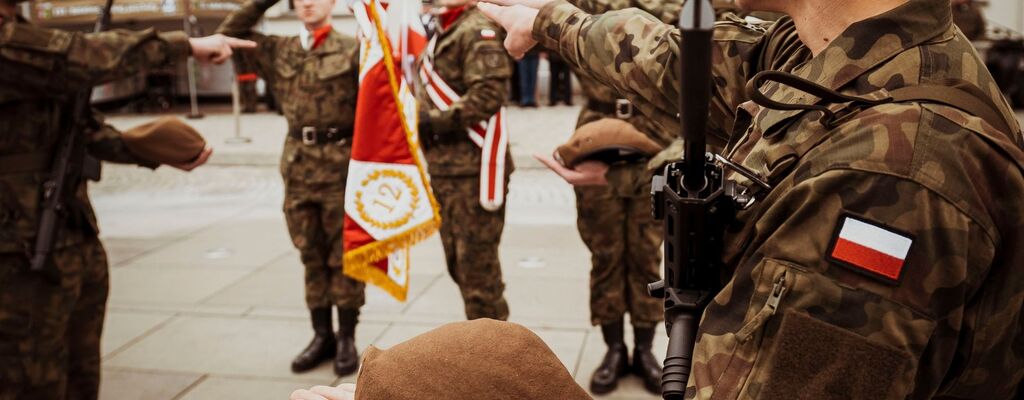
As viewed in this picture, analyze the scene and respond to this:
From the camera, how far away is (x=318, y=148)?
14.9 ft

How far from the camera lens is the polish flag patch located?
46.4 inches

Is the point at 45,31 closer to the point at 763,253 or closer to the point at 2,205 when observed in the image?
the point at 2,205

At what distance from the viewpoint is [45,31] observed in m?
3.33

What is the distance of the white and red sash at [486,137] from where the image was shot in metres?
4.38

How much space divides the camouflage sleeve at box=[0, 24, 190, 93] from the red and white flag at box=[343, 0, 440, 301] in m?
→ 0.83

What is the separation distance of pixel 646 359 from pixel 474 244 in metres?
0.99

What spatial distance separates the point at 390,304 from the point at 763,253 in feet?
15.0

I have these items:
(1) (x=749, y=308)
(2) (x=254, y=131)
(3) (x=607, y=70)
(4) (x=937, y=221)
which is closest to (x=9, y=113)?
(3) (x=607, y=70)

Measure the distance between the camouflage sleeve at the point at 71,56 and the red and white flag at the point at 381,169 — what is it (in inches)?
32.7

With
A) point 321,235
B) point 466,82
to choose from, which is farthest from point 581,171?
point 321,235

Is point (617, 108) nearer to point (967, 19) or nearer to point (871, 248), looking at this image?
point (871, 248)

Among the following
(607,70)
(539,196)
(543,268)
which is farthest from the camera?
(539,196)

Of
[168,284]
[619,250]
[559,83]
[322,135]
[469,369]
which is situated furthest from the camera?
[559,83]

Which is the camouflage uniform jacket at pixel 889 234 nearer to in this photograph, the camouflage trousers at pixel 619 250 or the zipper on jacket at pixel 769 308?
the zipper on jacket at pixel 769 308
